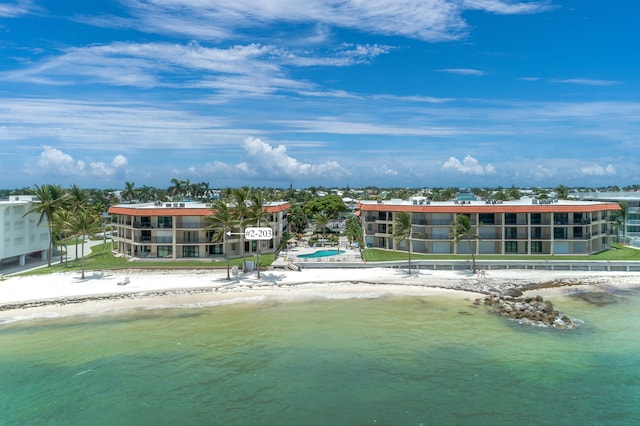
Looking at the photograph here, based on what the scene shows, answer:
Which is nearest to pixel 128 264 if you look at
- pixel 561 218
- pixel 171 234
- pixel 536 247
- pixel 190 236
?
pixel 171 234

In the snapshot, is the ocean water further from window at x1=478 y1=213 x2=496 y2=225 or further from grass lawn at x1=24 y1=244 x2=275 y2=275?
window at x1=478 y1=213 x2=496 y2=225

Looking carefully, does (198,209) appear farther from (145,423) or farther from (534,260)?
(534,260)

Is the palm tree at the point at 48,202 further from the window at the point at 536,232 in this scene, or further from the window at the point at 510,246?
the window at the point at 536,232

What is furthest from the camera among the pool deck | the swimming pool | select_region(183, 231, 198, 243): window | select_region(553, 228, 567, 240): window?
the swimming pool

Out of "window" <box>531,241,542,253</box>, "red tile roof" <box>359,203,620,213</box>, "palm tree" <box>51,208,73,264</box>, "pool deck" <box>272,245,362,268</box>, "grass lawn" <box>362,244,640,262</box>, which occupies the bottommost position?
"pool deck" <box>272,245,362,268</box>

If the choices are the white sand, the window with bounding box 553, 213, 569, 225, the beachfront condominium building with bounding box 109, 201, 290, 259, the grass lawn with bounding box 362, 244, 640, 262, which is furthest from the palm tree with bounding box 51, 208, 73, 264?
the window with bounding box 553, 213, 569, 225
